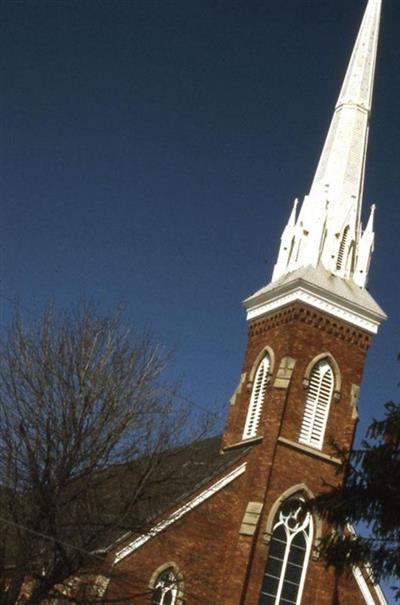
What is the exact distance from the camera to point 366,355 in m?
36.8

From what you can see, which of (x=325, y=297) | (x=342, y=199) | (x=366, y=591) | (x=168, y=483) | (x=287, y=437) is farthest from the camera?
(x=342, y=199)

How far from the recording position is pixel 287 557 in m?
33.6

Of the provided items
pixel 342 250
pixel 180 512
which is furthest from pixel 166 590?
pixel 342 250

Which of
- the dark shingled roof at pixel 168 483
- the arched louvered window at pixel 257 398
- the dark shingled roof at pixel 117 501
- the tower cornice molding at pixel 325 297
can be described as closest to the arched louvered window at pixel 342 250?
the tower cornice molding at pixel 325 297

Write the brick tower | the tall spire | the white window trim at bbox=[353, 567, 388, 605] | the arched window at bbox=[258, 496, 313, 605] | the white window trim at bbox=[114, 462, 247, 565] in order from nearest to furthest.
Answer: the white window trim at bbox=[114, 462, 247, 565], the arched window at bbox=[258, 496, 313, 605], the brick tower, the white window trim at bbox=[353, 567, 388, 605], the tall spire

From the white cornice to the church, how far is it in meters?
0.03

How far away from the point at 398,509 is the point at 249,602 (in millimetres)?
11303

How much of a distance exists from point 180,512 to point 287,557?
411cm

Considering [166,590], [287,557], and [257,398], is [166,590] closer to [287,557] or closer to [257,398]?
[287,557]

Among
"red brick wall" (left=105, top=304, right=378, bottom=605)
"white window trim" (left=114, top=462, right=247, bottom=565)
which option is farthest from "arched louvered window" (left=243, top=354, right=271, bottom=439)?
"white window trim" (left=114, top=462, right=247, bottom=565)

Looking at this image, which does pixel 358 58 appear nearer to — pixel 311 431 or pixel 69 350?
pixel 311 431

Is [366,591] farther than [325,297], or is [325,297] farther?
[325,297]

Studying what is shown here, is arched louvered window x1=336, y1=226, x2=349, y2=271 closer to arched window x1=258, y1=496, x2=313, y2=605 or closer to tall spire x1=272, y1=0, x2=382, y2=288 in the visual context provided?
tall spire x1=272, y1=0, x2=382, y2=288

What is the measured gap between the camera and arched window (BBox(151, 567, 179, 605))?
101ft
